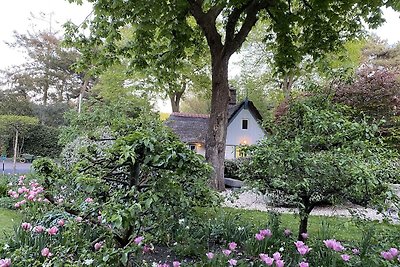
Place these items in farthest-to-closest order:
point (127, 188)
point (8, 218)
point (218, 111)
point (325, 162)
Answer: point (218, 111) → point (8, 218) → point (325, 162) → point (127, 188)

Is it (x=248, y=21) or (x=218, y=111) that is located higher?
(x=248, y=21)

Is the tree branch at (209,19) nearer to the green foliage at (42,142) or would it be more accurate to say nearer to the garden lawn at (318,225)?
the garden lawn at (318,225)

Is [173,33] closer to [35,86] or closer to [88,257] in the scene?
[88,257]

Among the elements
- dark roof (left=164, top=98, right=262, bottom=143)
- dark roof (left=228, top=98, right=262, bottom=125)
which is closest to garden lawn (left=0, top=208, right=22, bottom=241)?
dark roof (left=164, top=98, right=262, bottom=143)

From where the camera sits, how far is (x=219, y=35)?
Answer: 24.7 ft

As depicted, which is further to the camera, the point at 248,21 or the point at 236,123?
the point at 236,123

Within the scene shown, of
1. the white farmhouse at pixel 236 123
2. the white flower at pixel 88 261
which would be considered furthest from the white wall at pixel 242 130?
the white flower at pixel 88 261

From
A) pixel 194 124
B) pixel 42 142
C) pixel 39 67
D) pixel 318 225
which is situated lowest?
pixel 318 225

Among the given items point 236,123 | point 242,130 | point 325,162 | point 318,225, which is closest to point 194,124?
point 236,123

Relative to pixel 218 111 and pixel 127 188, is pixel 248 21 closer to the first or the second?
pixel 218 111

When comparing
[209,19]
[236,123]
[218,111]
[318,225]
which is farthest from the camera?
[236,123]

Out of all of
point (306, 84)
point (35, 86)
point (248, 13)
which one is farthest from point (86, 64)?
point (35, 86)

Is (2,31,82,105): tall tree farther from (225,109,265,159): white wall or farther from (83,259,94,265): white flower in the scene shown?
(83,259,94,265): white flower

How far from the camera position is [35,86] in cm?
2114
